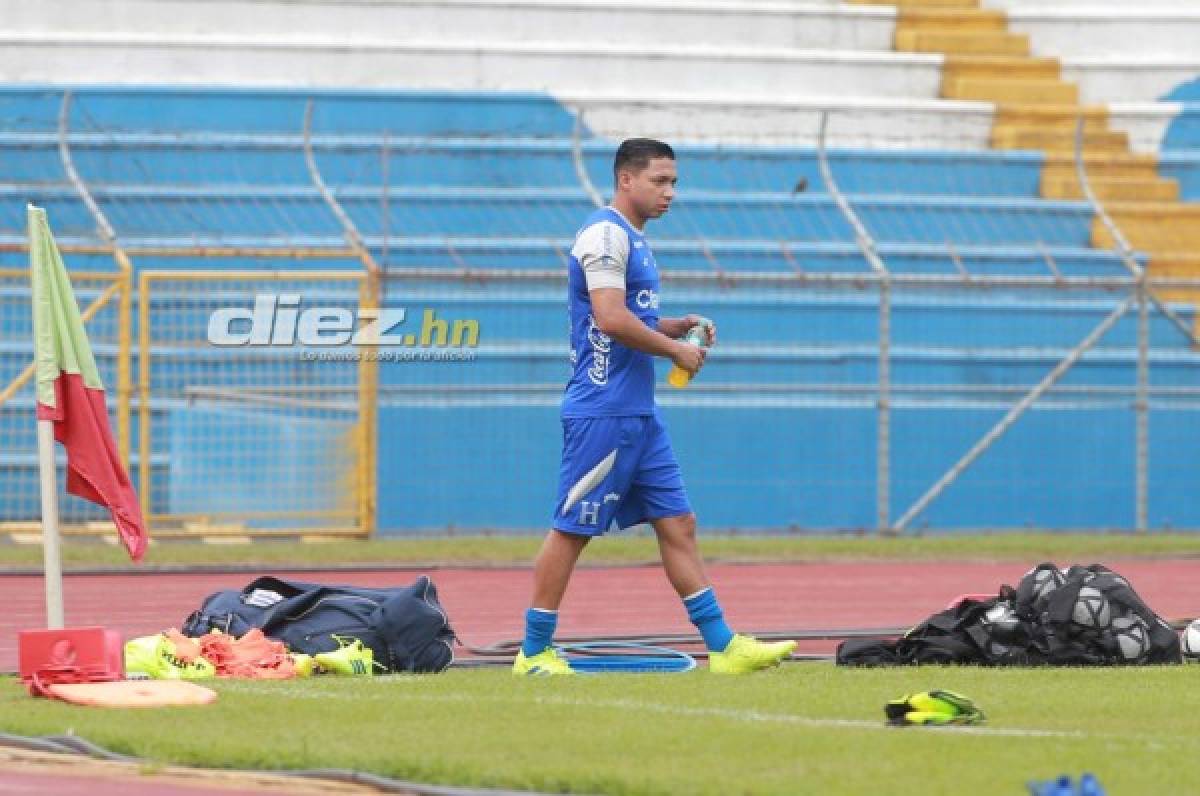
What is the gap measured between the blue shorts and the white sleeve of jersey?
0.60m

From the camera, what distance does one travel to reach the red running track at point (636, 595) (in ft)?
49.9

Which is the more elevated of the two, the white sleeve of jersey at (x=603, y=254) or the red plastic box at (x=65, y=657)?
the white sleeve of jersey at (x=603, y=254)

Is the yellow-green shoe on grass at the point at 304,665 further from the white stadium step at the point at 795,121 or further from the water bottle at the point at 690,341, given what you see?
the white stadium step at the point at 795,121

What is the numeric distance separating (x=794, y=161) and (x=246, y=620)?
15582 mm

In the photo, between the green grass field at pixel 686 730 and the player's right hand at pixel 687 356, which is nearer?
the green grass field at pixel 686 730

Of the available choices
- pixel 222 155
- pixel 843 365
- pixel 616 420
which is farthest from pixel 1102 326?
pixel 616 420

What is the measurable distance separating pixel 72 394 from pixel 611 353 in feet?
7.47

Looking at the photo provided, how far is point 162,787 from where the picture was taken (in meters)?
8.12

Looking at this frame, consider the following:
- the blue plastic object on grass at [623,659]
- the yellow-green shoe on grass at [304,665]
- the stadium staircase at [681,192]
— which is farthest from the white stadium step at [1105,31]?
the yellow-green shoe on grass at [304,665]

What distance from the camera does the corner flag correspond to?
10945mm

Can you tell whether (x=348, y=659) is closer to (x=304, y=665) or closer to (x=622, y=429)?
(x=304, y=665)

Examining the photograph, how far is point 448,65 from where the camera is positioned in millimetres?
28594

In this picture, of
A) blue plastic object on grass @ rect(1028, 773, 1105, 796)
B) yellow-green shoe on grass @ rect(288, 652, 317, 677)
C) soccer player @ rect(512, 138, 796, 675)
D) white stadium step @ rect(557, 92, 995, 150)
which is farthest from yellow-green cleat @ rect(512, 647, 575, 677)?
white stadium step @ rect(557, 92, 995, 150)
